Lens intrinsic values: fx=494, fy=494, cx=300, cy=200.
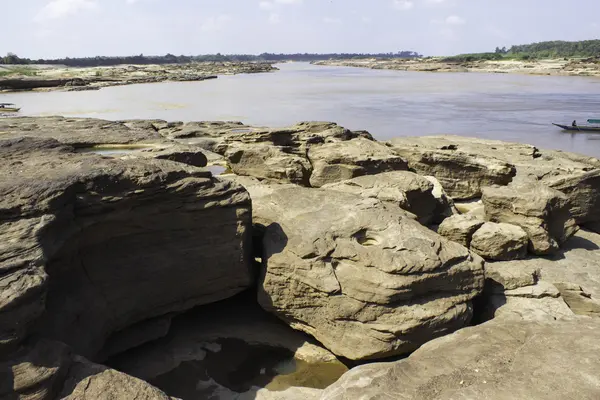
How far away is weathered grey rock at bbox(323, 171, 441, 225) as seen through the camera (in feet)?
29.5

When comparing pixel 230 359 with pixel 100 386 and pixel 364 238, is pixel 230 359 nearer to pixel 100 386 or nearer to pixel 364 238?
pixel 100 386

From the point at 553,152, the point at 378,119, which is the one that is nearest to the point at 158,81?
the point at 378,119

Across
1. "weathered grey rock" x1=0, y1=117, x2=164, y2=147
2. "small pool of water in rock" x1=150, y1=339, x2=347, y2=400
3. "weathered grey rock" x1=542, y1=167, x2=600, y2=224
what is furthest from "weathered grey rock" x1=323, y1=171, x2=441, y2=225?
"weathered grey rock" x1=0, y1=117, x2=164, y2=147

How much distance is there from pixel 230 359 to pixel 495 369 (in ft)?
10.8

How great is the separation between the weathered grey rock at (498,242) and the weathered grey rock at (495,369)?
8.59 ft

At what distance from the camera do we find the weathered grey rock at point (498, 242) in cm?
791

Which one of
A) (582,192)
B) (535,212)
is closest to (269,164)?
(535,212)

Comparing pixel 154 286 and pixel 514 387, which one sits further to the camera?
pixel 154 286

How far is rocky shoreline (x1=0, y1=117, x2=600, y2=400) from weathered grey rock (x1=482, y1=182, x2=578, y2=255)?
0.15 feet

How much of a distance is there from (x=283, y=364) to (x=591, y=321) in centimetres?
364

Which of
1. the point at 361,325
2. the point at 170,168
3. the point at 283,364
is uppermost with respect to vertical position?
the point at 170,168

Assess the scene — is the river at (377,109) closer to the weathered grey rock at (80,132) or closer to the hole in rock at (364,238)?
the weathered grey rock at (80,132)

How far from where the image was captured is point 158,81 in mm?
60531

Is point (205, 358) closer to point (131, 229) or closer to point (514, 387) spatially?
point (131, 229)
